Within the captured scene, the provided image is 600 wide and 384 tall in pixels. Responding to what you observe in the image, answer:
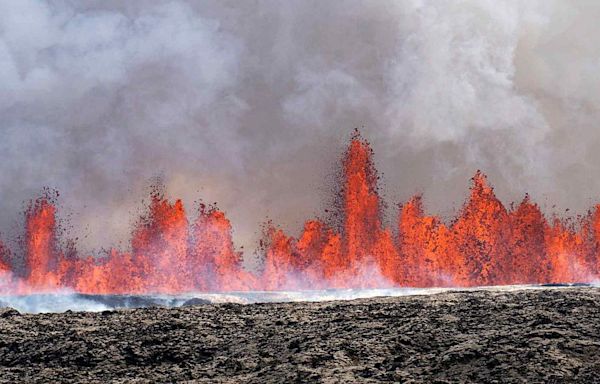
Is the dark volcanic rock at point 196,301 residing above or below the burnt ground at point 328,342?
above

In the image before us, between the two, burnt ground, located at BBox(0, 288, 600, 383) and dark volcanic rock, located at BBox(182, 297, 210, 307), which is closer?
burnt ground, located at BBox(0, 288, 600, 383)

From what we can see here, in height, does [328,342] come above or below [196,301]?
below

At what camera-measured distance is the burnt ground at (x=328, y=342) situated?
1195cm

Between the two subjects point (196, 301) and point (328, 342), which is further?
point (196, 301)

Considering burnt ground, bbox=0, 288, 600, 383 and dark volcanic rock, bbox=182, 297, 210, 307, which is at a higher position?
dark volcanic rock, bbox=182, 297, 210, 307

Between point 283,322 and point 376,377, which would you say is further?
point 283,322

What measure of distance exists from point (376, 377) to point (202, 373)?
309cm

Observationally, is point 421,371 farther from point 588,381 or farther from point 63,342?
point 63,342

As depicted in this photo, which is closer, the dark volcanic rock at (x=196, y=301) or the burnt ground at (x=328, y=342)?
the burnt ground at (x=328, y=342)

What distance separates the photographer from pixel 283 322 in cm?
1565

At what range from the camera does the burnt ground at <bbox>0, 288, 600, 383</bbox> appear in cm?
1195

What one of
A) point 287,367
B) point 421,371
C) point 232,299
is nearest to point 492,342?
point 421,371

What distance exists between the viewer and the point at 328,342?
13.8 metres

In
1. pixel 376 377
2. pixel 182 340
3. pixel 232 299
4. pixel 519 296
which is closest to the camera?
pixel 376 377
